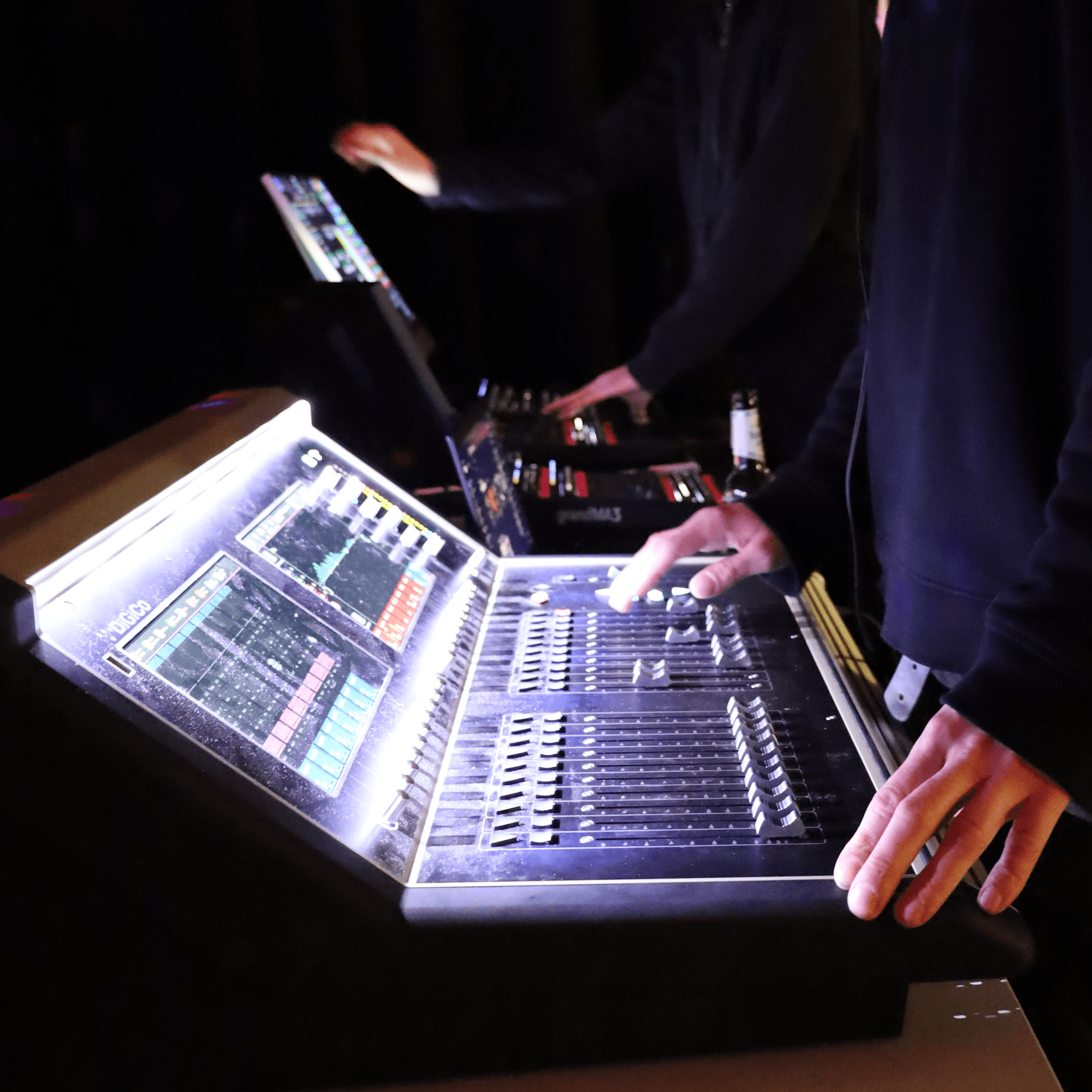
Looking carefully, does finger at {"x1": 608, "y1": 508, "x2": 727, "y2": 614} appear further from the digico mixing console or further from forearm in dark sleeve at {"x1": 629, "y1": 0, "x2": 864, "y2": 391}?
forearm in dark sleeve at {"x1": 629, "y1": 0, "x2": 864, "y2": 391}

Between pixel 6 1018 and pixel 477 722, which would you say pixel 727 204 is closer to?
pixel 477 722

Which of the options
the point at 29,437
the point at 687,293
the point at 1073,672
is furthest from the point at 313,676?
the point at 687,293

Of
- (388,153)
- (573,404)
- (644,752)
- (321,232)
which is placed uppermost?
(388,153)

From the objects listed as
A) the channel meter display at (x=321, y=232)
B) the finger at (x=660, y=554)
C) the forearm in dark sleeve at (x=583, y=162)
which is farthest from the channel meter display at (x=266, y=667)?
the forearm in dark sleeve at (x=583, y=162)

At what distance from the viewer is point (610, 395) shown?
2.12m

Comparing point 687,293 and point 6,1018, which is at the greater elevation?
point 687,293

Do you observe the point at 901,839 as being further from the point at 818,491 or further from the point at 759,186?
the point at 759,186

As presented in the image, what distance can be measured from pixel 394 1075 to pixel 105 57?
2.05 meters

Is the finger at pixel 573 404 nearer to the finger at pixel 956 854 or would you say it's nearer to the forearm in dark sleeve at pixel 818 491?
the forearm in dark sleeve at pixel 818 491

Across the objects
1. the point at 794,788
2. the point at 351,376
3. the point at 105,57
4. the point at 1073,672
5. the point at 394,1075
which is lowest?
the point at 394,1075

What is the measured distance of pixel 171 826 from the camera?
1.71 feet

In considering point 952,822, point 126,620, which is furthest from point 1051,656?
point 126,620

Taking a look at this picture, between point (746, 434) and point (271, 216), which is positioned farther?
point (271, 216)

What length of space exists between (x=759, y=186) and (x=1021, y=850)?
1.52 m
